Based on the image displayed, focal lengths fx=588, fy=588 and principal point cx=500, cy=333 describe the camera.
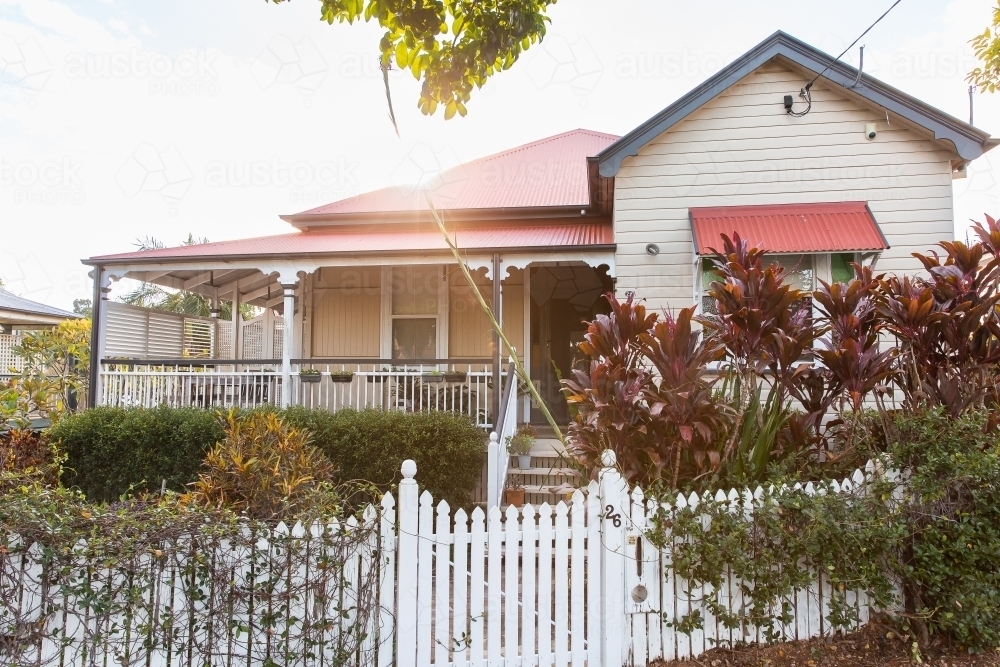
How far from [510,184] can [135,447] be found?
9.38 metres

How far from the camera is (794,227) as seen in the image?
27.3 ft

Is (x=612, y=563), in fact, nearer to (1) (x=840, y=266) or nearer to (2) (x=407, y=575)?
(2) (x=407, y=575)

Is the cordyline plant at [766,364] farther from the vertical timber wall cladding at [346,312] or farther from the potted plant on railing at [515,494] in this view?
the vertical timber wall cladding at [346,312]

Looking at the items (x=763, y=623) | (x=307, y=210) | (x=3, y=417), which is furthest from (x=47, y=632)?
(x=307, y=210)

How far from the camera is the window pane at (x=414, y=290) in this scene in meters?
11.7

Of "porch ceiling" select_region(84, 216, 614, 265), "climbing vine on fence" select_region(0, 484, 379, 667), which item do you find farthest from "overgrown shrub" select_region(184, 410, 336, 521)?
"porch ceiling" select_region(84, 216, 614, 265)

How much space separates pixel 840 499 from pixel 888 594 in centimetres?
70

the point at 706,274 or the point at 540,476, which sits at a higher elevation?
the point at 706,274

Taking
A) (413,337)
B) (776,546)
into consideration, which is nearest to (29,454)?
(413,337)

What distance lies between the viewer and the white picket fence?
3.41m

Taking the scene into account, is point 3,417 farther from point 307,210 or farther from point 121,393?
point 307,210

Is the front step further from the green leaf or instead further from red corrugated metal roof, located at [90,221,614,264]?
the green leaf

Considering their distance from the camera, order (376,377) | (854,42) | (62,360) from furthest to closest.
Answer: (62,360)
(376,377)
(854,42)

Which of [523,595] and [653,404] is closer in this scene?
[523,595]
